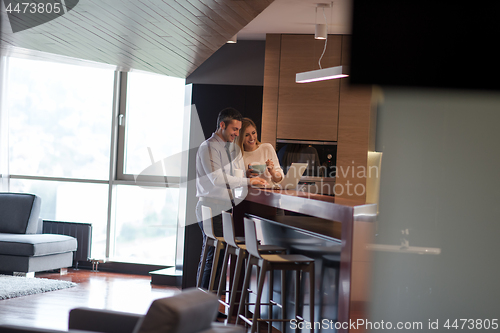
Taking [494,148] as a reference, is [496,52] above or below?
above

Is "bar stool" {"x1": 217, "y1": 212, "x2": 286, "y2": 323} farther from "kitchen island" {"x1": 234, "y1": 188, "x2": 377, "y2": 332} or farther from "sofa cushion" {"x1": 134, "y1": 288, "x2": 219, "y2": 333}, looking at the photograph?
"sofa cushion" {"x1": 134, "y1": 288, "x2": 219, "y2": 333}

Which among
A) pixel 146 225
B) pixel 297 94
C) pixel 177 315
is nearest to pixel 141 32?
pixel 297 94

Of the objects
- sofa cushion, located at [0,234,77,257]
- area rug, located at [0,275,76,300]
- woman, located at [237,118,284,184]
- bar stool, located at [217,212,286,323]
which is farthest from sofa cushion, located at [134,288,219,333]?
sofa cushion, located at [0,234,77,257]

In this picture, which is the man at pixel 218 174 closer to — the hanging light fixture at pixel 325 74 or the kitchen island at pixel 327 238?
the kitchen island at pixel 327 238

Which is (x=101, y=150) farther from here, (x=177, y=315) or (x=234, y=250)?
(x=177, y=315)

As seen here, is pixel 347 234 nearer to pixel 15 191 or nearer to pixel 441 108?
pixel 441 108

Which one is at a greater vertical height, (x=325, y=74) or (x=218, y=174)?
(x=325, y=74)

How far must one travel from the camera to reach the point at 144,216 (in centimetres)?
763

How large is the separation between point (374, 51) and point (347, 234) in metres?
1.57

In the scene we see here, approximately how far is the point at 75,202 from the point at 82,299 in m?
2.45

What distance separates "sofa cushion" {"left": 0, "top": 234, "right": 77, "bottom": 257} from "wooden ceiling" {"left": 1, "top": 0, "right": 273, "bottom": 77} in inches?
90.6

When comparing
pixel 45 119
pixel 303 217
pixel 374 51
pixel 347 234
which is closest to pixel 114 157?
pixel 45 119

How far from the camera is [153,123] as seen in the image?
754cm

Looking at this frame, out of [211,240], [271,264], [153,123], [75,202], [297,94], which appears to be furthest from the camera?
[75,202]
